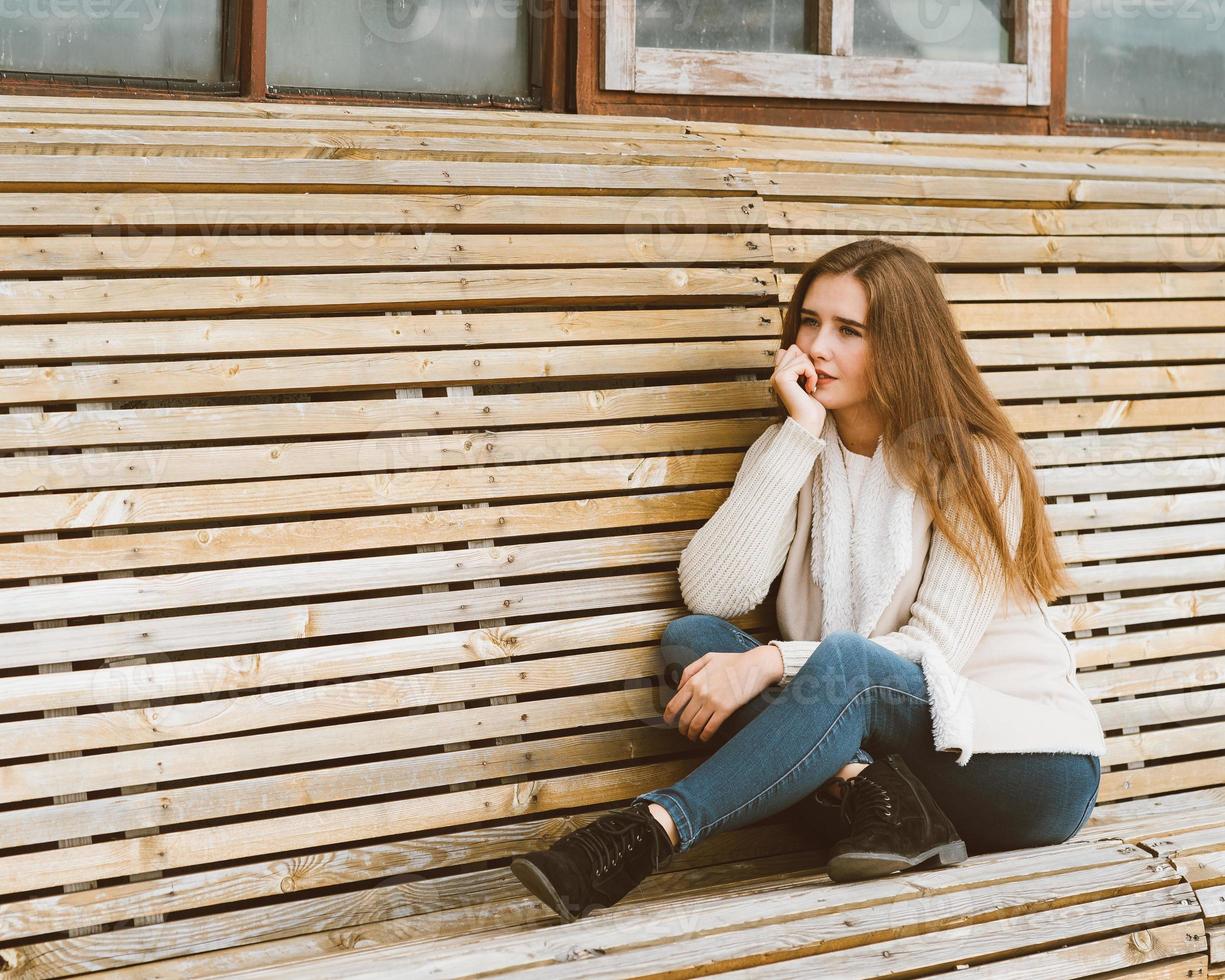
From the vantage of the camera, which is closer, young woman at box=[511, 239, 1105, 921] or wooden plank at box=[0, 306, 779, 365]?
young woman at box=[511, 239, 1105, 921]

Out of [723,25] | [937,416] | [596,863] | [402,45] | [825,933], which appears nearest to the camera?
[825,933]

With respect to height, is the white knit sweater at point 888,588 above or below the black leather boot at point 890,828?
above

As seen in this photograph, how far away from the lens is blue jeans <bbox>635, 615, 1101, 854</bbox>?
95.2 inches

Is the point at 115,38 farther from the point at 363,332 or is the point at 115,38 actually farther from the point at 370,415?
the point at 370,415

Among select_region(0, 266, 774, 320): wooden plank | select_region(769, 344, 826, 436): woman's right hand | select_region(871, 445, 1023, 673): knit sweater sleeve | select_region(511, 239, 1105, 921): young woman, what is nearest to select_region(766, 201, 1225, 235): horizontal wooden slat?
select_region(0, 266, 774, 320): wooden plank

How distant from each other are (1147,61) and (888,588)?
9.25 feet

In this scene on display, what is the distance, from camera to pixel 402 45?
3.81 meters

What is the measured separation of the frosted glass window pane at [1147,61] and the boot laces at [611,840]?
321 centimetres

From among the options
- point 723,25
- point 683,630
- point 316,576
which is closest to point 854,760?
point 683,630

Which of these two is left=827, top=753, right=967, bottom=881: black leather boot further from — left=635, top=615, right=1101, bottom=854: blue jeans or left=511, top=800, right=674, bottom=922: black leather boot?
left=511, top=800, right=674, bottom=922: black leather boot

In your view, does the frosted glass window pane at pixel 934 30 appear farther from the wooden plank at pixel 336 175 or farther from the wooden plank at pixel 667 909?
the wooden plank at pixel 667 909

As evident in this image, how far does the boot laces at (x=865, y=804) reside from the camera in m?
2.41

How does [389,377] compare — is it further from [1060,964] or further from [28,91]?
[1060,964]

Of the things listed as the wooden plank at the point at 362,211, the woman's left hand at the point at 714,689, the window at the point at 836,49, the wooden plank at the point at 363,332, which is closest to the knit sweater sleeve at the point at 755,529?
the woman's left hand at the point at 714,689
